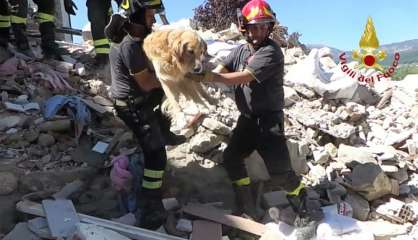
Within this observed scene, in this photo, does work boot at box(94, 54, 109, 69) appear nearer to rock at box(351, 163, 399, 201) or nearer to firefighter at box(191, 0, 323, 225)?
firefighter at box(191, 0, 323, 225)

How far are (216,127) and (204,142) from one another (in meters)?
0.24

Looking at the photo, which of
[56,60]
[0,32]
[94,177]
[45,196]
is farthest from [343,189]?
[0,32]

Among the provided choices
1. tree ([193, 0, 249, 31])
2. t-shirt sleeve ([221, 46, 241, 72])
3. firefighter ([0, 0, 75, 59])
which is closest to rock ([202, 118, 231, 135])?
t-shirt sleeve ([221, 46, 241, 72])

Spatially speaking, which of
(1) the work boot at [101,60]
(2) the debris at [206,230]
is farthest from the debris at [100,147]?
(1) the work boot at [101,60]

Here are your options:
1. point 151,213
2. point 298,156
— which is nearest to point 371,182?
point 298,156

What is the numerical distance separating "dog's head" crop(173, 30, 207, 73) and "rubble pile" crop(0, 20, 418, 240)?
370mm

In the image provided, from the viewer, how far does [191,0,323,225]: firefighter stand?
3535 millimetres

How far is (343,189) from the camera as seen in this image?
15.4 ft

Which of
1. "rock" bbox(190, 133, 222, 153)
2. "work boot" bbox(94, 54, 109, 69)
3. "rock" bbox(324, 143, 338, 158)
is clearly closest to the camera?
"rock" bbox(190, 133, 222, 153)

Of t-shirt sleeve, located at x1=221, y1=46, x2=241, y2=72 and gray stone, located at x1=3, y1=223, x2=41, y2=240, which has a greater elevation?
t-shirt sleeve, located at x1=221, y1=46, x2=241, y2=72

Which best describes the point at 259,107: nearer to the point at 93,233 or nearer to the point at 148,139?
the point at 148,139

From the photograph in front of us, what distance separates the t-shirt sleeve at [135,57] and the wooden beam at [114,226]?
123cm

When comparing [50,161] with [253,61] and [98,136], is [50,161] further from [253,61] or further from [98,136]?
[253,61]

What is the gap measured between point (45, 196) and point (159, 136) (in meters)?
1.19
